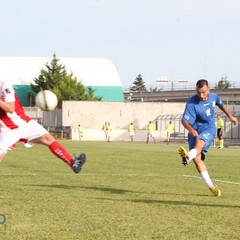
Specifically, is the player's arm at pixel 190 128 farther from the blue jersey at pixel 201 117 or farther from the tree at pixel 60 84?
the tree at pixel 60 84

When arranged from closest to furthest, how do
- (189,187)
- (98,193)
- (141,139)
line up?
(98,193)
(189,187)
(141,139)

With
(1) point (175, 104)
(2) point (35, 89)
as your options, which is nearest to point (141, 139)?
(1) point (175, 104)

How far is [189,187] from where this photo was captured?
13125mm

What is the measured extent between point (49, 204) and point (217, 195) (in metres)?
3.12

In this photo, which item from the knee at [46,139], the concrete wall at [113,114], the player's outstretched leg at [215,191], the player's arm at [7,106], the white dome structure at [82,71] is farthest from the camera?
the white dome structure at [82,71]

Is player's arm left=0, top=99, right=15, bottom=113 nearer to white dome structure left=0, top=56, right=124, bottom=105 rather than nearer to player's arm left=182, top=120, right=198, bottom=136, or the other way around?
player's arm left=182, top=120, right=198, bottom=136

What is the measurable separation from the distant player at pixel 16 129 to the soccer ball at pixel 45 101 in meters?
1.95

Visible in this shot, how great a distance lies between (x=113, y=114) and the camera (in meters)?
76.6

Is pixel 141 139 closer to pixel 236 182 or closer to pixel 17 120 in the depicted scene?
pixel 236 182

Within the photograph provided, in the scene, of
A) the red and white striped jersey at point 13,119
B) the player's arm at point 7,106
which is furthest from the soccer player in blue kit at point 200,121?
the player's arm at point 7,106

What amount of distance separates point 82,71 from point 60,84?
40.8 feet

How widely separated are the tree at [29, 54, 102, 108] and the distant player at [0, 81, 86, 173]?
84545 millimetres

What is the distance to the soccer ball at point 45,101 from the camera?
39.5ft

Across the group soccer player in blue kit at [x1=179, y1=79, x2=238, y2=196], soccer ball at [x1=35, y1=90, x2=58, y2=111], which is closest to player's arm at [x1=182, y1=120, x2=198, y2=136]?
soccer player in blue kit at [x1=179, y1=79, x2=238, y2=196]
